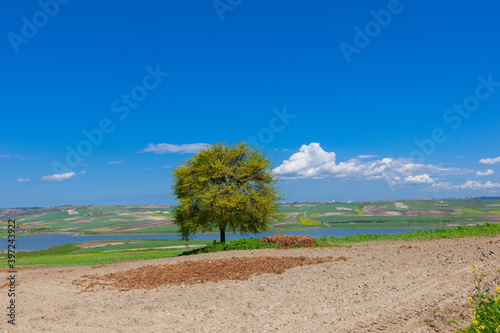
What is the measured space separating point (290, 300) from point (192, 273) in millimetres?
6410

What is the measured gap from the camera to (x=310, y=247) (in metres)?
24.5

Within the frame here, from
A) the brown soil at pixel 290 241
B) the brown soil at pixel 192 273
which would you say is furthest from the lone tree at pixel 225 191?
the brown soil at pixel 192 273

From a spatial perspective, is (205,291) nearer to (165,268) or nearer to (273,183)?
(165,268)

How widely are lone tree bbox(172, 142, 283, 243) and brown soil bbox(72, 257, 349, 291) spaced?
1096 centimetres

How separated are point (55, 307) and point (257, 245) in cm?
1465

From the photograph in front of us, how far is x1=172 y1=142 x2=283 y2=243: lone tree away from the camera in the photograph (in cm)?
2986

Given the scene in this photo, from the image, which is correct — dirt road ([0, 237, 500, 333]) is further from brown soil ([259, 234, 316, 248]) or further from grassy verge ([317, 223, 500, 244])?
grassy verge ([317, 223, 500, 244])

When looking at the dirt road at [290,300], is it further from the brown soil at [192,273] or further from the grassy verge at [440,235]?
the grassy verge at [440,235]

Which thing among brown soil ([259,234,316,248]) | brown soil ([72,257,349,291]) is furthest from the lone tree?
brown soil ([72,257,349,291])

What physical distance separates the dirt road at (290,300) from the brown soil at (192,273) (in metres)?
0.21

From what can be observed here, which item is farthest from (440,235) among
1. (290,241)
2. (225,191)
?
(225,191)

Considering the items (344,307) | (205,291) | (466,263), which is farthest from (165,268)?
(466,263)

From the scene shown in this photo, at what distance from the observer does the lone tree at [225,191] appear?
98.0 ft

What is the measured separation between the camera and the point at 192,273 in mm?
16250
